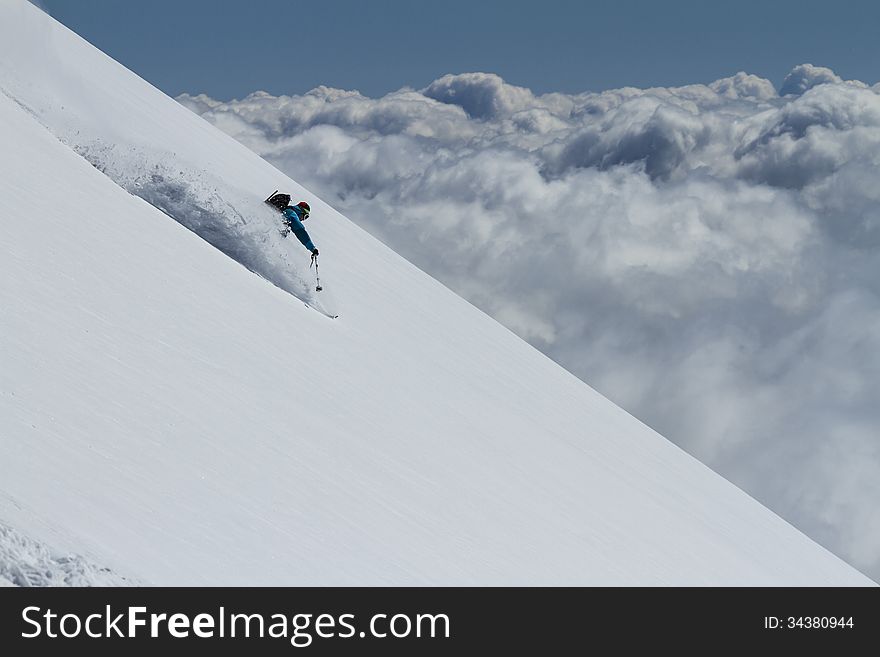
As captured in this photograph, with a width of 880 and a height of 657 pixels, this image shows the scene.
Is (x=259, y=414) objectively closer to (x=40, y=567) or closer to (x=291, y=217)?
(x=40, y=567)

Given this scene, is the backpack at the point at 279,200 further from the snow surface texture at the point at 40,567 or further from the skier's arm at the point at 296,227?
the snow surface texture at the point at 40,567

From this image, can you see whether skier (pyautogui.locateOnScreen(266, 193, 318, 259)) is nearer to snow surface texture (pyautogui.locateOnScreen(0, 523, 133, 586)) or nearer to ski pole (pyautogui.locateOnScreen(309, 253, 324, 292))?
ski pole (pyautogui.locateOnScreen(309, 253, 324, 292))

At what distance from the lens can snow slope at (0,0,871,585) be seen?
321 inches

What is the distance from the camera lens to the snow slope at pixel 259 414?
26.8 ft

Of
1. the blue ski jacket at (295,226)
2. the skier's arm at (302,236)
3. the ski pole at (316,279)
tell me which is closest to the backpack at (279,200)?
the blue ski jacket at (295,226)

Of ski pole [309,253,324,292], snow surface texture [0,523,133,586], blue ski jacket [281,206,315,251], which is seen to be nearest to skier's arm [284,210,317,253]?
blue ski jacket [281,206,315,251]

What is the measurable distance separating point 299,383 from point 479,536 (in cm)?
404

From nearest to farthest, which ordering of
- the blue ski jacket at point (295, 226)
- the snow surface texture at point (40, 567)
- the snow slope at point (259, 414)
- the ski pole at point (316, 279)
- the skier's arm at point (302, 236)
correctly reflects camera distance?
the snow surface texture at point (40, 567) < the snow slope at point (259, 414) < the ski pole at point (316, 279) < the skier's arm at point (302, 236) < the blue ski jacket at point (295, 226)

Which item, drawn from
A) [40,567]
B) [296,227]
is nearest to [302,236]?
[296,227]

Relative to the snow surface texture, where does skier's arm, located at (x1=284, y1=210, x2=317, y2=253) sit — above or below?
above

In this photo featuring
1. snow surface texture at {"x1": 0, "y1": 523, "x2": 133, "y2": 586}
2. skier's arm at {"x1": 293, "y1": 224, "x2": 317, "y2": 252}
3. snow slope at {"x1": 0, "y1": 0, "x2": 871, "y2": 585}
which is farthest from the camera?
skier's arm at {"x1": 293, "y1": 224, "x2": 317, "y2": 252}

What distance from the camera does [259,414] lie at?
1145 cm
